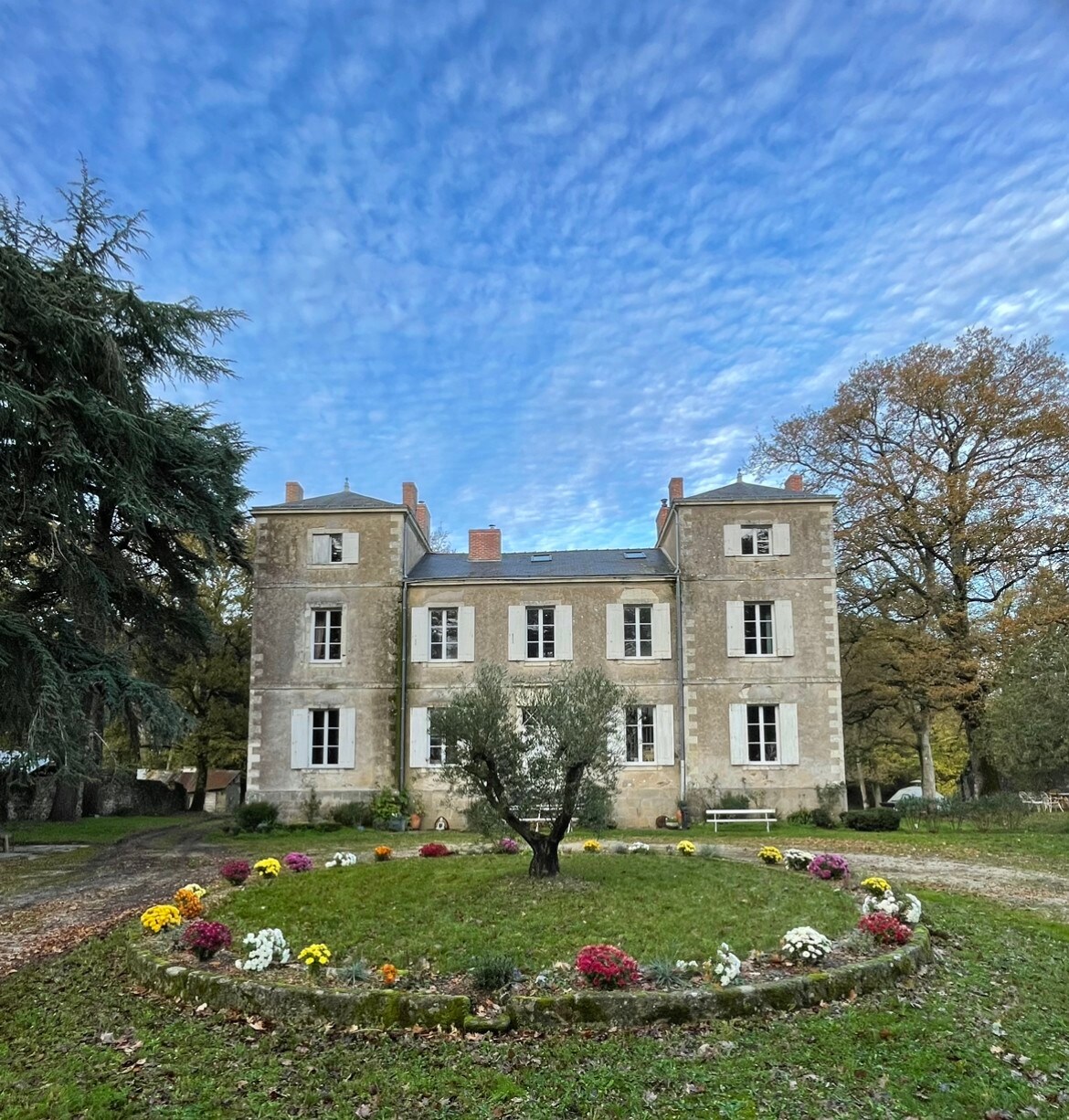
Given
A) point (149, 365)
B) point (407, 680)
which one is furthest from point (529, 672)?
point (149, 365)

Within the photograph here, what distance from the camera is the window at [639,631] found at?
2198 cm

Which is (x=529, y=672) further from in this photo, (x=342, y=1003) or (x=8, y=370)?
(x=342, y=1003)

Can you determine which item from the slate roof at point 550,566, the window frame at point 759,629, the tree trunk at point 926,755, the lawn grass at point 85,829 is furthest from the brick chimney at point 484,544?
the tree trunk at point 926,755

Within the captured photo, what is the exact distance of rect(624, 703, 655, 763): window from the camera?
2136cm

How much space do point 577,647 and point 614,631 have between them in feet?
3.59

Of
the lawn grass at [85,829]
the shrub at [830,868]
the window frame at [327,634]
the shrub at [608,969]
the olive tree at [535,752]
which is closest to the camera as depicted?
the shrub at [608,969]

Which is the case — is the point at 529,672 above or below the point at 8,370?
below

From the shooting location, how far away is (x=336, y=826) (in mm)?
20234

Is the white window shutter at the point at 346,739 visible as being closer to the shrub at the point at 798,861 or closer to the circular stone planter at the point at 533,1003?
the shrub at the point at 798,861

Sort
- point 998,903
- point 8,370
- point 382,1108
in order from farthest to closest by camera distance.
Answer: point 8,370 < point 998,903 < point 382,1108

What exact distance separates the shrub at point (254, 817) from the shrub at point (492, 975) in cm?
1517

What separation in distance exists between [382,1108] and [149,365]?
1606 centimetres

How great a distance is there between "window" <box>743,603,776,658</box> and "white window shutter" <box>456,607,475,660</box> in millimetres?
7260

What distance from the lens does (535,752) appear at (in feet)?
32.4
